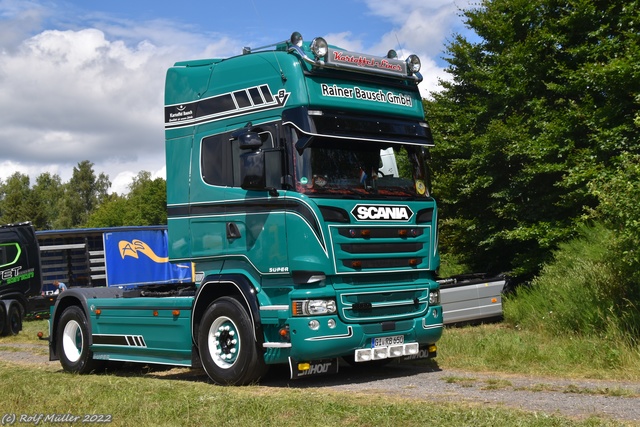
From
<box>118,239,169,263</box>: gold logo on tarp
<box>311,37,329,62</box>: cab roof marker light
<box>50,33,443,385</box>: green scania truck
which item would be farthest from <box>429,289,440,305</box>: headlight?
<box>118,239,169,263</box>: gold logo on tarp

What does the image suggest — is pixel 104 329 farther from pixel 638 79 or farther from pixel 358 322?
pixel 638 79

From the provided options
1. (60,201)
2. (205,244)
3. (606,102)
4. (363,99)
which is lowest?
(205,244)

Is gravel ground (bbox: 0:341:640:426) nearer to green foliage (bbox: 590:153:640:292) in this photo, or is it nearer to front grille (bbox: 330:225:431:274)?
front grille (bbox: 330:225:431:274)

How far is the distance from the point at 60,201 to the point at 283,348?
122 metres

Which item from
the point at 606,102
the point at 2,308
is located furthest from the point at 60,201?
the point at 606,102

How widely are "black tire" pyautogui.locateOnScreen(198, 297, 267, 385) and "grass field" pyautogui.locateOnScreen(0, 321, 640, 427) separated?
223 millimetres

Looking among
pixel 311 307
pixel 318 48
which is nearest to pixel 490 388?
pixel 311 307

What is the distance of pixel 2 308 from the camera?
2244 centimetres

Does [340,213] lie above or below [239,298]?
above

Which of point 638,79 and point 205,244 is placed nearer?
point 205,244

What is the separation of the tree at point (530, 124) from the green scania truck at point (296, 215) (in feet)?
25.6

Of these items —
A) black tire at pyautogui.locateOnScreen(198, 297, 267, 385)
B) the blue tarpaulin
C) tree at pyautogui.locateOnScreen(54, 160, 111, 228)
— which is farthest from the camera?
tree at pyautogui.locateOnScreen(54, 160, 111, 228)

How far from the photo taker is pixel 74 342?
1321cm

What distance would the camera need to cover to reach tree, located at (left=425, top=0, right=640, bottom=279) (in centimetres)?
1803
